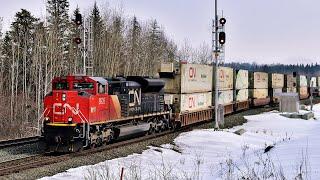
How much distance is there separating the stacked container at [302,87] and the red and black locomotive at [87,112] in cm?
4315

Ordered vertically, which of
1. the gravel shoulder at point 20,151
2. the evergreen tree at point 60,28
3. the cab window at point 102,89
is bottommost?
the gravel shoulder at point 20,151

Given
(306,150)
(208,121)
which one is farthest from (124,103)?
(208,121)

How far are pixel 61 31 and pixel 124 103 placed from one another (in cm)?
3966

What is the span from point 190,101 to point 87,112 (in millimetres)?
11285

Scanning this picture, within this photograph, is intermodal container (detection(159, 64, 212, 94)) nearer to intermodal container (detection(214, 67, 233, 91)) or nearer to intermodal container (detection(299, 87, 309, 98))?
intermodal container (detection(214, 67, 233, 91))

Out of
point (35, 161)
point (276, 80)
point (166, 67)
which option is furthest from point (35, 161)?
point (276, 80)

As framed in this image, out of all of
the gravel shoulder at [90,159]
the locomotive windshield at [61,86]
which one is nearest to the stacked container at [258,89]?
the gravel shoulder at [90,159]

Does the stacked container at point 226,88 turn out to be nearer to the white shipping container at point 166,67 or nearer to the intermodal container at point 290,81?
the white shipping container at point 166,67

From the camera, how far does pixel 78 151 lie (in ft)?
52.0

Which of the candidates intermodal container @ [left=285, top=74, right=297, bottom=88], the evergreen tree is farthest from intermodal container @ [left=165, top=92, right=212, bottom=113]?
intermodal container @ [left=285, top=74, right=297, bottom=88]

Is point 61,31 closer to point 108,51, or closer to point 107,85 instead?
point 108,51

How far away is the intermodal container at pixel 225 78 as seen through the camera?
101 ft

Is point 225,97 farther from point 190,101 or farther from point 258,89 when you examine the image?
point 258,89

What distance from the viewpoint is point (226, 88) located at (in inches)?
1271
